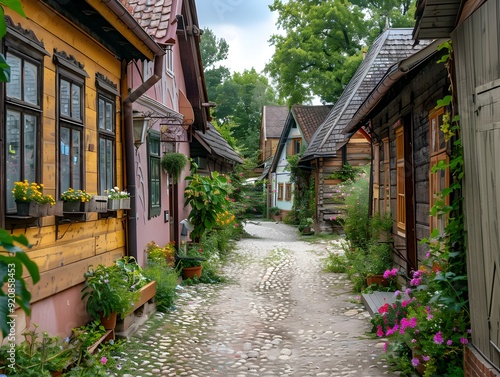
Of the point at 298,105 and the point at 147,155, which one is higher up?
the point at 298,105

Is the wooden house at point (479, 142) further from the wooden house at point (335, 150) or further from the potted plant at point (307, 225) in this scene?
the potted plant at point (307, 225)

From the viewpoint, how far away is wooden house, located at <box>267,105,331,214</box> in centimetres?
3058

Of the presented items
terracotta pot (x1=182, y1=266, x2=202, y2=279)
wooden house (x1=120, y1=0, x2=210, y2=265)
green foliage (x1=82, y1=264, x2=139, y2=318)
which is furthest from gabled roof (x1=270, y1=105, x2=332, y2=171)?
green foliage (x1=82, y1=264, x2=139, y2=318)

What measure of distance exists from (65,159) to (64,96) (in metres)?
0.62

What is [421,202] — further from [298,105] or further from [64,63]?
[298,105]

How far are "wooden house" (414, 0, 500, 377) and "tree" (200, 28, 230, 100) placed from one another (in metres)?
49.5

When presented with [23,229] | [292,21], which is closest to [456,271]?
[23,229]

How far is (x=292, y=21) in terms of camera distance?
32.5m

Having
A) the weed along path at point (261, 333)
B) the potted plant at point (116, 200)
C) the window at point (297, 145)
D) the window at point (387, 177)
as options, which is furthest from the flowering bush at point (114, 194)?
the window at point (297, 145)

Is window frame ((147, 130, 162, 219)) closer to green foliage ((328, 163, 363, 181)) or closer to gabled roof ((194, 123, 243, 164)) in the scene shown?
gabled roof ((194, 123, 243, 164))

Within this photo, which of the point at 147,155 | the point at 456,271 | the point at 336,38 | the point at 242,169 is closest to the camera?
the point at 456,271

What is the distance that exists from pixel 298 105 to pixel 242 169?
403 inches

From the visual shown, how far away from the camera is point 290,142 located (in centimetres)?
3406

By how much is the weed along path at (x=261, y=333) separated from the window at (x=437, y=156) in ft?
5.28
